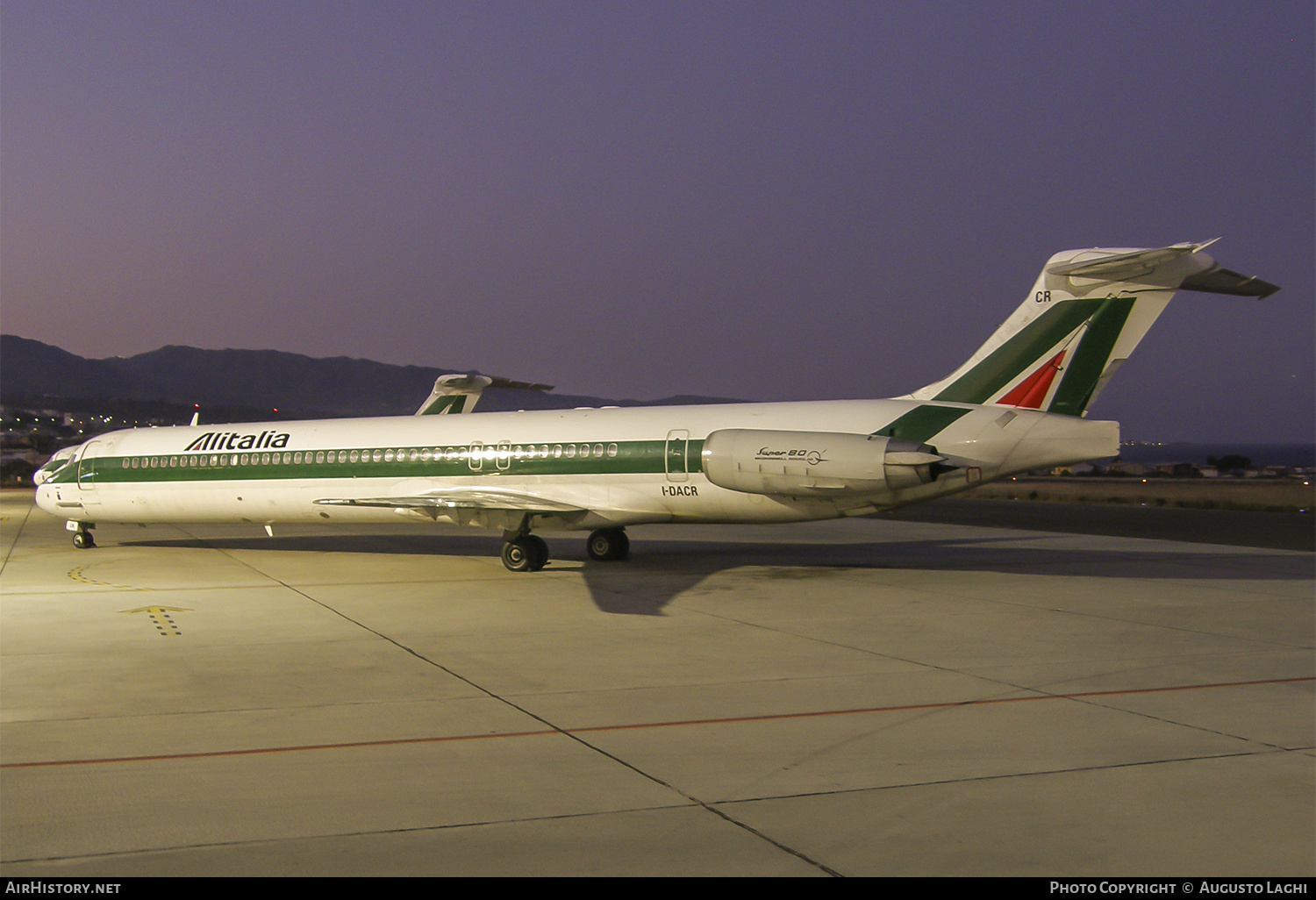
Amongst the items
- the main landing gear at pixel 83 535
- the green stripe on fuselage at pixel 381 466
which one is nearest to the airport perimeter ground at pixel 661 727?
the green stripe on fuselage at pixel 381 466

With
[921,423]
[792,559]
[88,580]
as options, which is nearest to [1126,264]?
[921,423]

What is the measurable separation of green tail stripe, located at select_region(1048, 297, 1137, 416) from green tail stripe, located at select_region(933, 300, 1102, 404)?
20 cm

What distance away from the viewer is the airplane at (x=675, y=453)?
577 inches

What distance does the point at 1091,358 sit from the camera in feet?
48.4

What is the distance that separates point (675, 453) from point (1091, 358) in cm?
624

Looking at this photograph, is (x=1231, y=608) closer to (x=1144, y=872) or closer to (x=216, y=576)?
(x=1144, y=872)

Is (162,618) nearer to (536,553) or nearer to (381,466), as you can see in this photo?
(536,553)

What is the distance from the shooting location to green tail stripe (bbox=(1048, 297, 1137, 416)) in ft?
47.8

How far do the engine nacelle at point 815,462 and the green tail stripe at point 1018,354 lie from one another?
1.20 m

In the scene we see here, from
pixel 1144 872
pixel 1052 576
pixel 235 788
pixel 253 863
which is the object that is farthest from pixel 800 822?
pixel 1052 576

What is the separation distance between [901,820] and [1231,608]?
9.73m

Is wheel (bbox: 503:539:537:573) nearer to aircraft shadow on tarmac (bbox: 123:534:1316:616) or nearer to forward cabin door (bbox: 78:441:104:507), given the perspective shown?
aircraft shadow on tarmac (bbox: 123:534:1316:616)

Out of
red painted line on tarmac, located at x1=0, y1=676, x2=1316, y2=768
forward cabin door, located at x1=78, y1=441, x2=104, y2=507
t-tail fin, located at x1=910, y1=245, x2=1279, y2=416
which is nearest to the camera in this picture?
red painted line on tarmac, located at x1=0, y1=676, x2=1316, y2=768

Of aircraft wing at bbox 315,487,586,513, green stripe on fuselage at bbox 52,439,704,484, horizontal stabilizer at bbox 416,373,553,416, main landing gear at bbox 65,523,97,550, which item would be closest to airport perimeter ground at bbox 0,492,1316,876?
aircraft wing at bbox 315,487,586,513
